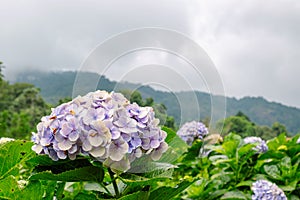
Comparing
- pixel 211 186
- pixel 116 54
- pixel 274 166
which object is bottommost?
pixel 211 186

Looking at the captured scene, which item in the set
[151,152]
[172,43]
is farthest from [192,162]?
[151,152]

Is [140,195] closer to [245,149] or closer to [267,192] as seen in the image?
[267,192]

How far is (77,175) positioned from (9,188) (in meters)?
0.12

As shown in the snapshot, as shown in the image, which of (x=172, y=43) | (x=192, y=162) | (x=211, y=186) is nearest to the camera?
(x=172, y=43)

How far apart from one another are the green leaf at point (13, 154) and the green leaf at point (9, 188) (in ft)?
0.11

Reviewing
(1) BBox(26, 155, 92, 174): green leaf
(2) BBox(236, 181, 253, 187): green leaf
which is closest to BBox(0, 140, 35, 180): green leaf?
(1) BBox(26, 155, 92, 174): green leaf

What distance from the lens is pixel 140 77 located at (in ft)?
3.07

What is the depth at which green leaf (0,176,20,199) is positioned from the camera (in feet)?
2.54

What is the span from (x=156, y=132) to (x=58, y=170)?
169mm

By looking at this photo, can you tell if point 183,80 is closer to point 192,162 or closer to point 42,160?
point 42,160

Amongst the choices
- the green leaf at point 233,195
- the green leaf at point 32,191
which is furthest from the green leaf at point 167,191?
the green leaf at point 233,195

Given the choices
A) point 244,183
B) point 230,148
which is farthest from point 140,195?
point 230,148

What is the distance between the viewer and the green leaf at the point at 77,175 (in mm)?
743

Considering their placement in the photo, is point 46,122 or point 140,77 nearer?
point 46,122
